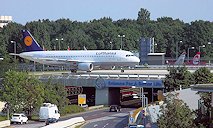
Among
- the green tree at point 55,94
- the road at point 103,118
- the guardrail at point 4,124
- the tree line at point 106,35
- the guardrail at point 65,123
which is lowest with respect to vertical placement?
the road at point 103,118

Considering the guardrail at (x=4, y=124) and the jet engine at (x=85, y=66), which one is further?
the jet engine at (x=85, y=66)

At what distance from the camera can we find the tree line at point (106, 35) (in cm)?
16762

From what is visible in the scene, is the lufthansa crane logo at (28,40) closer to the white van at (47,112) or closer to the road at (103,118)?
the road at (103,118)

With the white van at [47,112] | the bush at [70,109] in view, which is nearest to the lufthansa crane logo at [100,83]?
the bush at [70,109]

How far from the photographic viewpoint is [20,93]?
63.8 meters

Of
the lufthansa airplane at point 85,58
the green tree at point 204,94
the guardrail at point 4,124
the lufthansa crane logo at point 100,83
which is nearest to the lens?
the green tree at point 204,94

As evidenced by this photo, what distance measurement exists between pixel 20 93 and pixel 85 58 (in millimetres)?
35217

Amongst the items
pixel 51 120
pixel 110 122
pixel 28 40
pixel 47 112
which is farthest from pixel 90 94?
pixel 51 120

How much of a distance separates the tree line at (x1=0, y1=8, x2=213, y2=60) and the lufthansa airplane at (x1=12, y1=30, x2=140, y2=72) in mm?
52219

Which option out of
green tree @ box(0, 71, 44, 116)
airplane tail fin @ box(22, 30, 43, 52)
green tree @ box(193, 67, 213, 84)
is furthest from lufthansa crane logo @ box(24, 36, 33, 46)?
green tree @ box(193, 67, 213, 84)

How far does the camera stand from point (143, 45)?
5325 inches

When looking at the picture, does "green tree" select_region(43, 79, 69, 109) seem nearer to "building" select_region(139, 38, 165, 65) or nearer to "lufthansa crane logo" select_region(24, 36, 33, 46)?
"lufthansa crane logo" select_region(24, 36, 33, 46)

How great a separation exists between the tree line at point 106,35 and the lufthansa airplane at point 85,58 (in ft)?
171

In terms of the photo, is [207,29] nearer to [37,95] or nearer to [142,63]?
[142,63]
